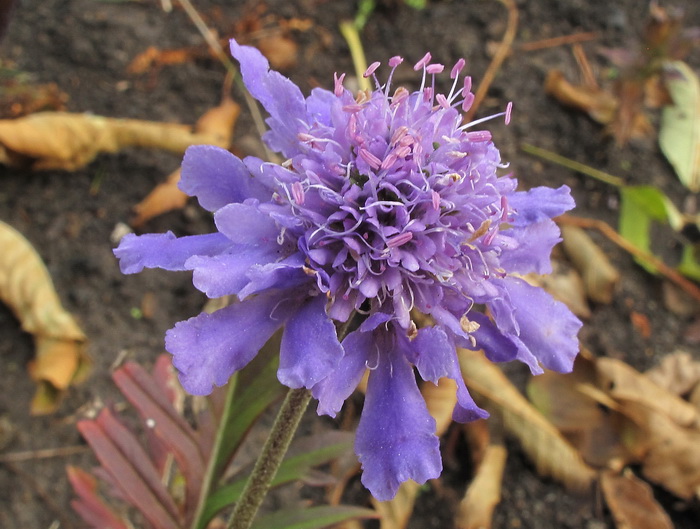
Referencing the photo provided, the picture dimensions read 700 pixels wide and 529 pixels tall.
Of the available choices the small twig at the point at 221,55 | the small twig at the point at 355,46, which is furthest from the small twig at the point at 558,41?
the small twig at the point at 221,55

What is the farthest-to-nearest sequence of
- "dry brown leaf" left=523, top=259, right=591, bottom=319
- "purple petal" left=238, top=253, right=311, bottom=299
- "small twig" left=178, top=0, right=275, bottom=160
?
1. "small twig" left=178, top=0, right=275, bottom=160
2. "dry brown leaf" left=523, top=259, right=591, bottom=319
3. "purple petal" left=238, top=253, right=311, bottom=299

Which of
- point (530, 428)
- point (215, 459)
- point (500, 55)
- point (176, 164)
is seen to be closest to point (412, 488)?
point (530, 428)

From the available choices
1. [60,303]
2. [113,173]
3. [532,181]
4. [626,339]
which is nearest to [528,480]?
[626,339]

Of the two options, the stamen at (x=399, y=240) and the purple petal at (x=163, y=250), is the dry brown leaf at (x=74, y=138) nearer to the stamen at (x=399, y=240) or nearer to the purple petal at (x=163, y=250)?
the purple petal at (x=163, y=250)

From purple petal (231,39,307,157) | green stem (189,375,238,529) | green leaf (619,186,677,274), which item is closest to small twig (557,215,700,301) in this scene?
green leaf (619,186,677,274)

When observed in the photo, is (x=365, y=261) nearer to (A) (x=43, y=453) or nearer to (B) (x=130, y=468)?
(B) (x=130, y=468)

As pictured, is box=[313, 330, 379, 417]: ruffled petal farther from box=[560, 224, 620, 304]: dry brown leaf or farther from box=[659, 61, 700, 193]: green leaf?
box=[659, 61, 700, 193]: green leaf
